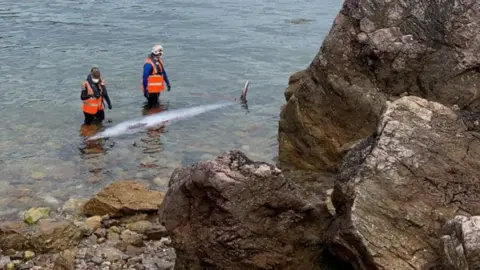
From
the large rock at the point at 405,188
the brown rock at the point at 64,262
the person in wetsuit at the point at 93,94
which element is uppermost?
the large rock at the point at 405,188

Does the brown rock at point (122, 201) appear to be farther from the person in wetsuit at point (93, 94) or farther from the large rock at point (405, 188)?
the large rock at point (405, 188)

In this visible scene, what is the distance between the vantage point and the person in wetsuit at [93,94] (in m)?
17.1

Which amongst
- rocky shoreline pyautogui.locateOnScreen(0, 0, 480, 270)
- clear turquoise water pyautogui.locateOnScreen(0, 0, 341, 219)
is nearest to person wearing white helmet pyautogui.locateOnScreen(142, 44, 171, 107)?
clear turquoise water pyautogui.locateOnScreen(0, 0, 341, 219)

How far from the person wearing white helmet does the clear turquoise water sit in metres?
0.90

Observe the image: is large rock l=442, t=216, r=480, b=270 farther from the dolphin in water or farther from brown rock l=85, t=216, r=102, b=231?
the dolphin in water

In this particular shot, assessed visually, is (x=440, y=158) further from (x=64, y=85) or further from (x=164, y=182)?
(x=64, y=85)

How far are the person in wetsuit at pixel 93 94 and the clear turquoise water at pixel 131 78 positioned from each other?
790mm

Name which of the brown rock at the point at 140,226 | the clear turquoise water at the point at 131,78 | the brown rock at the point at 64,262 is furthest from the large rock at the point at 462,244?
the clear turquoise water at the point at 131,78

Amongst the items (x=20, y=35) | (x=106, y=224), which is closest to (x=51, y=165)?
(x=106, y=224)

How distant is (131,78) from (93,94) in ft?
19.8

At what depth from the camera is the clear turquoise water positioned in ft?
50.4

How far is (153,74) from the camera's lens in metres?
19.0

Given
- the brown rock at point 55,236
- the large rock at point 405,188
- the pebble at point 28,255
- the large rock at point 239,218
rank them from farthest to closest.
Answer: the brown rock at point 55,236, the pebble at point 28,255, the large rock at point 239,218, the large rock at point 405,188

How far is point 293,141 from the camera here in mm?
14328
